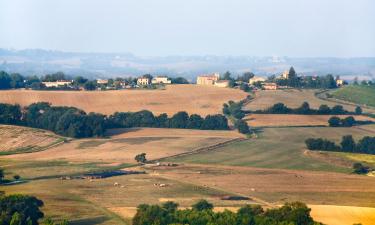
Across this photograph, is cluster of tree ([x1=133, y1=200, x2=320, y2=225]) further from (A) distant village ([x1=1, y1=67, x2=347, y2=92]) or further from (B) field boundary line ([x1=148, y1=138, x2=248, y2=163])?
(A) distant village ([x1=1, y1=67, x2=347, y2=92])

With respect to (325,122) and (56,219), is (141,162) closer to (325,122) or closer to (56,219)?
(56,219)

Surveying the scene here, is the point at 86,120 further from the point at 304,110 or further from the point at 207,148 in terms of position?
the point at 304,110

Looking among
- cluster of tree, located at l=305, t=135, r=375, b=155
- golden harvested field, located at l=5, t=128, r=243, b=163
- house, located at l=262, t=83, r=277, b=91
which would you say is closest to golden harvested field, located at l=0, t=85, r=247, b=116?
house, located at l=262, t=83, r=277, b=91

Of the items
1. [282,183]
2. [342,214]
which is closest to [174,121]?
[282,183]

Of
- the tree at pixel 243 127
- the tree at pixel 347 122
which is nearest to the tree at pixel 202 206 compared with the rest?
the tree at pixel 243 127

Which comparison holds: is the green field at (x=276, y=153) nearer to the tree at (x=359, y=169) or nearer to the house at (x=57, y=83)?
the tree at (x=359, y=169)

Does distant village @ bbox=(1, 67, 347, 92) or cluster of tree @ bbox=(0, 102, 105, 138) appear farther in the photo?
distant village @ bbox=(1, 67, 347, 92)

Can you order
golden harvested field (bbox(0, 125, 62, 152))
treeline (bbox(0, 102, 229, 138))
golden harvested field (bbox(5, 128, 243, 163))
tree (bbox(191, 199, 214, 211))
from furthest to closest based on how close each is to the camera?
1. treeline (bbox(0, 102, 229, 138))
2. golden harvested field (bbox(0, 125, 62, 152))
3. golden harvested field (bbox(5, 128, 243, 163))
4. tree (bbox(191, 199, 214, 211))
